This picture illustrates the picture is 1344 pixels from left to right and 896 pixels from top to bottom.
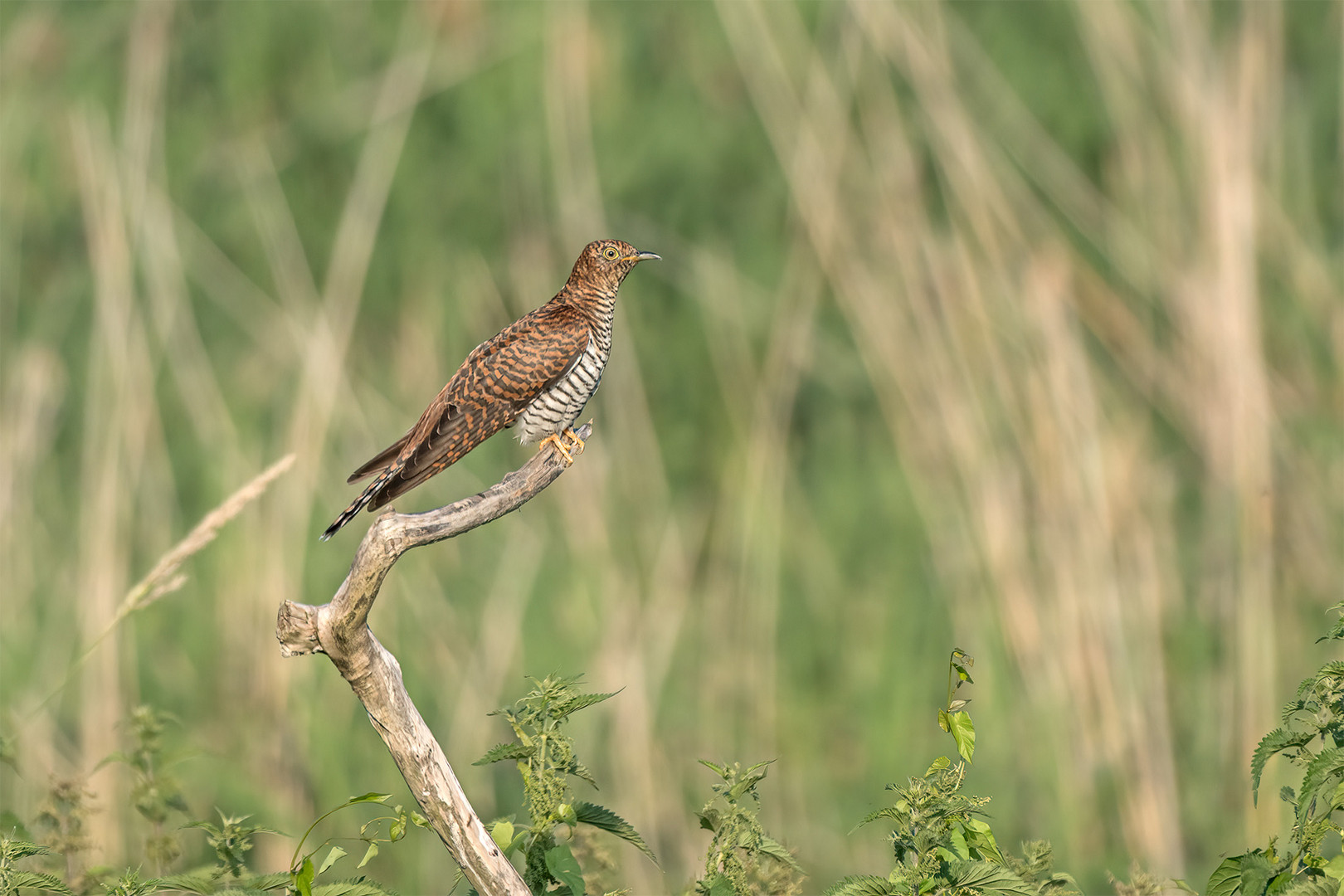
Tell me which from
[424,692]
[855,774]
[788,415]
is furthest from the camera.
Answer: [788,415]

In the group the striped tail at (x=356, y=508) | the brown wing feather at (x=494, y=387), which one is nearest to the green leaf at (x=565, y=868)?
the striped tail at (x=356, y=508)

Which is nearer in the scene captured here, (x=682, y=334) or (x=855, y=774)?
(x=855, y=774)

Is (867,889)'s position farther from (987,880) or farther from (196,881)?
(196,881)

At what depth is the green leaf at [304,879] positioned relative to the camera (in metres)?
2.30

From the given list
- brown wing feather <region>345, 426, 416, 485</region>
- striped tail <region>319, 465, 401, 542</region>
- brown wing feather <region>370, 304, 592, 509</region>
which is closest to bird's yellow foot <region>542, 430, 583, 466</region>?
brown wing feather <region>370, 304, 592, 509</region>

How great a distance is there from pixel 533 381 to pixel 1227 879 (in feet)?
6.31

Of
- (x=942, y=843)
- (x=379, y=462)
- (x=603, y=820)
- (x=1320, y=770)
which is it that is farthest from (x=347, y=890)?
(x=1320, y=770)

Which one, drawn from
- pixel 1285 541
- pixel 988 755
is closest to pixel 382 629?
pixel 988 755

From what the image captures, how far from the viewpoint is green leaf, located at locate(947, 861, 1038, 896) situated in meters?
2.26

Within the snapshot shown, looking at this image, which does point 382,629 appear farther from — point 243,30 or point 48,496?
point 243,30

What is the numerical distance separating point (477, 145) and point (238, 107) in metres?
1.16

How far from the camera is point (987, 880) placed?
89.3 inches

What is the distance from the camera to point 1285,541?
5762 millimetres

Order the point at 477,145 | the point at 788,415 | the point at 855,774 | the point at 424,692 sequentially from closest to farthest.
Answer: the point at 424,692, the point at 855,774, the point at 788,415, the point at 477,145
